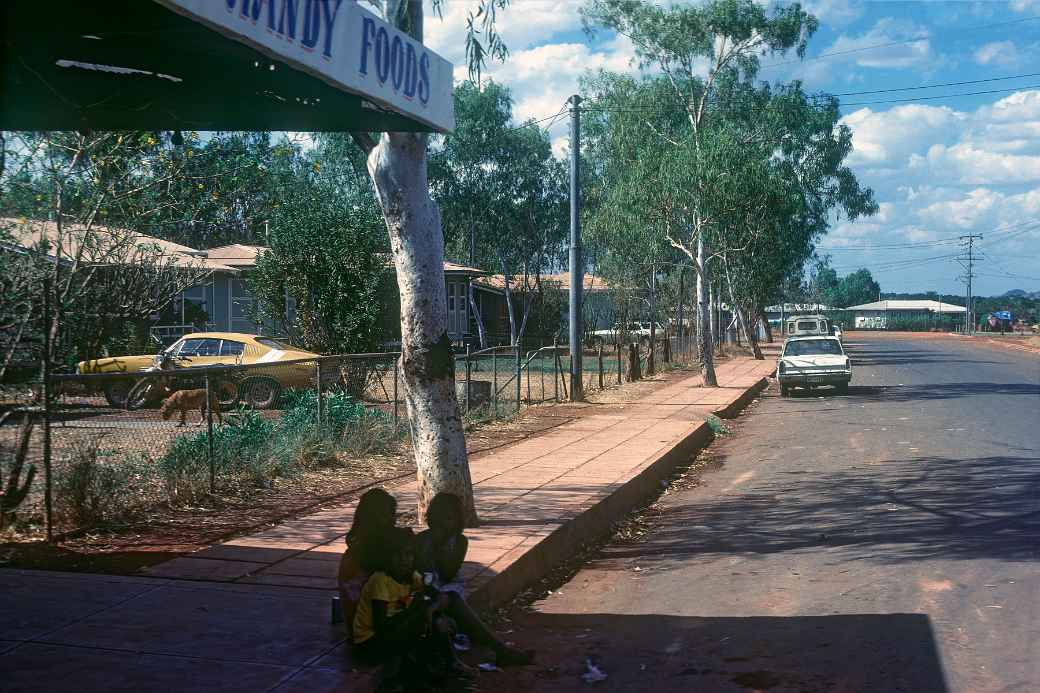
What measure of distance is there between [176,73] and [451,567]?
3.77 m

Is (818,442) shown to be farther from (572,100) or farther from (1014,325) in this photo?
(1014,325)

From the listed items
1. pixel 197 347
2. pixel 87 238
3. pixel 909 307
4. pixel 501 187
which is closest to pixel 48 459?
pixel 87 238

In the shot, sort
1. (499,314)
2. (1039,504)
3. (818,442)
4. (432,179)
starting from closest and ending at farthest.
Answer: (1039,504) → (818,442) → (432,179) → (499,314)

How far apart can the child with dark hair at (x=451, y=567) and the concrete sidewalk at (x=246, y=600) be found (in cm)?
62

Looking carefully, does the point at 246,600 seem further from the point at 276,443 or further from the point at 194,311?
the point at 194,311

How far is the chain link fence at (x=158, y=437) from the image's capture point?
8062 mm

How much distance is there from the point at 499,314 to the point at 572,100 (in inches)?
1286

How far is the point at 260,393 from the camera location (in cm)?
1211

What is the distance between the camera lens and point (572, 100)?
2244 cm

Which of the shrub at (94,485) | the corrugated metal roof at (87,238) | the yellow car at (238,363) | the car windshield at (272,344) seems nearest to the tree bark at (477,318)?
the car windshield at (272,344)

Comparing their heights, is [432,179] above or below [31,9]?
above

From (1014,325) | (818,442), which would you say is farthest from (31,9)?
(1014,325)

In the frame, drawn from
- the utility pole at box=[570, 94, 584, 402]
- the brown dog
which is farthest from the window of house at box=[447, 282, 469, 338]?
the brown dog

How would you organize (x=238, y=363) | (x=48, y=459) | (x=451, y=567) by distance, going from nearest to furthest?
1. (x=451, y=567)
2. (x=48, y=459)
3. (x=238, y=363)
